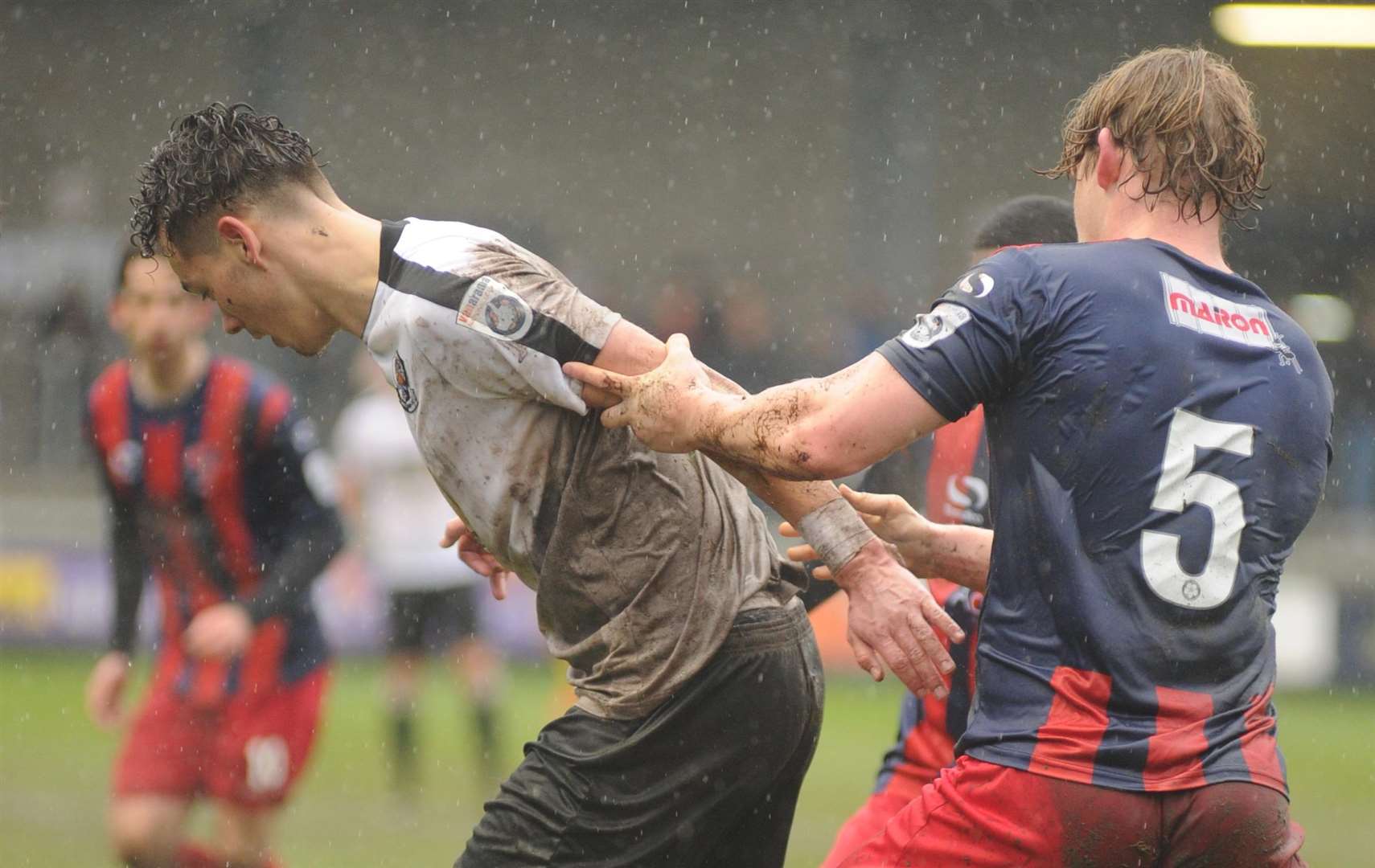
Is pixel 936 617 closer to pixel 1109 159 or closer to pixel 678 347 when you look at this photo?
pixel 678 347

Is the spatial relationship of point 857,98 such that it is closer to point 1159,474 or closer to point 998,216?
point 998,216

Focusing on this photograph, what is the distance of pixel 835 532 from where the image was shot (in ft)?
9.09

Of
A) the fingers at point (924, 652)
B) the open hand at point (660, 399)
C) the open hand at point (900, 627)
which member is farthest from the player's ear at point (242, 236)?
the fingers at point (924, 652)

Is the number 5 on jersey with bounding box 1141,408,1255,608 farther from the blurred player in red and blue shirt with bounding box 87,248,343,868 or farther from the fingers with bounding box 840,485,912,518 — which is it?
the blurred player in red and blue shirt with bounding box 87,248,343,868

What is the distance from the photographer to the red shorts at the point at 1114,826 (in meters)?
2.29

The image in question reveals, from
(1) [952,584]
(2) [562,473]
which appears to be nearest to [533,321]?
(2) [562,473]

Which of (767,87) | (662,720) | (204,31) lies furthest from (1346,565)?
(204,31)

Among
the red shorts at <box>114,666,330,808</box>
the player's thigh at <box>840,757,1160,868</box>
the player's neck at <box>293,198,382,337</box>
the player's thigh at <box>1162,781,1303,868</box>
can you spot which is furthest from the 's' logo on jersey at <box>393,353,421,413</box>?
the red shorts at <box>114,666,330,808</box>

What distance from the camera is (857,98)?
50.3ft

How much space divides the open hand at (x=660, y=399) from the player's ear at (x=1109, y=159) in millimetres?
728

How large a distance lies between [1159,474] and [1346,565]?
32.7 ft

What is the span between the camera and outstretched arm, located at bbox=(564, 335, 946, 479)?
240 centimetres

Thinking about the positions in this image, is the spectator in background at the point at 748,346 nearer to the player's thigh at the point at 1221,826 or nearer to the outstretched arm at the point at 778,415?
the outstretched arm at the point at 778,415

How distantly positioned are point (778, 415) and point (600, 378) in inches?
14.7
